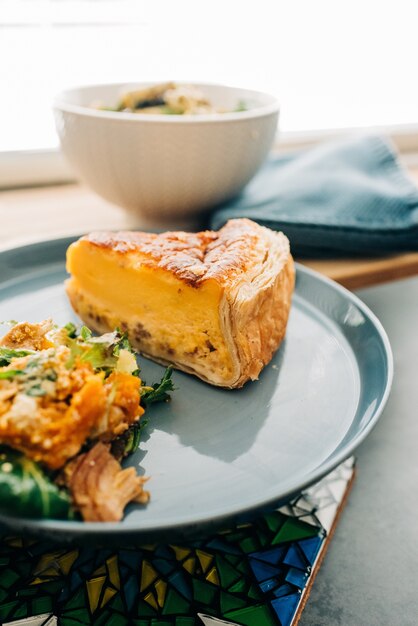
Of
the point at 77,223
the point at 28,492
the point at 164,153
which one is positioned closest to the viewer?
the point at 28,492

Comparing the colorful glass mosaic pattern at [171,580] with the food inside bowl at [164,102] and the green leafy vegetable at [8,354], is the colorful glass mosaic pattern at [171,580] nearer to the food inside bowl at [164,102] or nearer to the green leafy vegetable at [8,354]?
the green leafy vegetable at [8,354]

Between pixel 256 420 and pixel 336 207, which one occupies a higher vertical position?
pixel 336 207

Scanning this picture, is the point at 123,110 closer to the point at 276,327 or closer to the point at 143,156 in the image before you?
the point at 143,156

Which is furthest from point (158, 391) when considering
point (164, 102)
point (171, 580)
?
point (164, 102)

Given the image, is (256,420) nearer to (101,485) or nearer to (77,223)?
(101,485)

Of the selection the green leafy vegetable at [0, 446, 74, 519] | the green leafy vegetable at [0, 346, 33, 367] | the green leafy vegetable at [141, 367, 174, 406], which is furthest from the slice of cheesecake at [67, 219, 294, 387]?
Answer: the green leafy vegetable at [0, 446, 74, 519]

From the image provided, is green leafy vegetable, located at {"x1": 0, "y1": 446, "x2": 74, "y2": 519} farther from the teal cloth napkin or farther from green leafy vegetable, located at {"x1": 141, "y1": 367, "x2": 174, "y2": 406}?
the teal cloth napkin

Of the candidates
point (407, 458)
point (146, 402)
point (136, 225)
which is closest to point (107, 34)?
point (136, 225)
